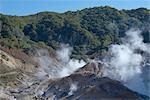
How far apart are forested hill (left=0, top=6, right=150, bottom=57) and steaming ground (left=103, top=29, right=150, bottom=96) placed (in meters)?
2.97

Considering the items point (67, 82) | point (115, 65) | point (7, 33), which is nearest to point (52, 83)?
point (67, 82)

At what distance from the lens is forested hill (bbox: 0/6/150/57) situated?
79.0 meters

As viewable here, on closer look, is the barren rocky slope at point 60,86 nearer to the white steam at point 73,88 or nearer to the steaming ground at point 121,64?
the white steam at point 73,88

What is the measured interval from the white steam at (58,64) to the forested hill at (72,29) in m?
2.13

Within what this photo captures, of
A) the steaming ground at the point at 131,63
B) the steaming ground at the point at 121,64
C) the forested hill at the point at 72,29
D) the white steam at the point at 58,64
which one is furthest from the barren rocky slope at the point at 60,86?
the forested hill at the point at 72,29

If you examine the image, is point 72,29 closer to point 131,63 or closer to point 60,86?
point 131,63

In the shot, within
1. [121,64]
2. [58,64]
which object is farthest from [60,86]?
[58,64]

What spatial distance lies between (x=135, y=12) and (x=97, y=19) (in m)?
11.2

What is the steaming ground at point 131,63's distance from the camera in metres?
46.3

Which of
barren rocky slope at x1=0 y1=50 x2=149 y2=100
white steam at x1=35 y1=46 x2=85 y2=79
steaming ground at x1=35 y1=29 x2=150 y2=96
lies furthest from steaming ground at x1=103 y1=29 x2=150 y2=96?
white steam at x1=35 y1=46 x2=85 y2=79

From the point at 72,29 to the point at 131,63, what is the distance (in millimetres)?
30264

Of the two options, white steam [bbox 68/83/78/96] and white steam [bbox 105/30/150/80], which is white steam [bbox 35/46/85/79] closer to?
white steam [bbox 105/30/150/80]

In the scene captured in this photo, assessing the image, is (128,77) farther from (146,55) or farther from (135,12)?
(135,12)

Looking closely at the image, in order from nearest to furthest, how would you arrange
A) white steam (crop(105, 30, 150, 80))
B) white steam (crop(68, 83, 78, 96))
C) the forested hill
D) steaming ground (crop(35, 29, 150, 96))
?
1. steaming ground (crop(35, 29, 150, 96))
2. white steam (crop(68, 83, 78, 96))
3. white steam (crop(105, 30, 150, 80))
4. the forested hill
